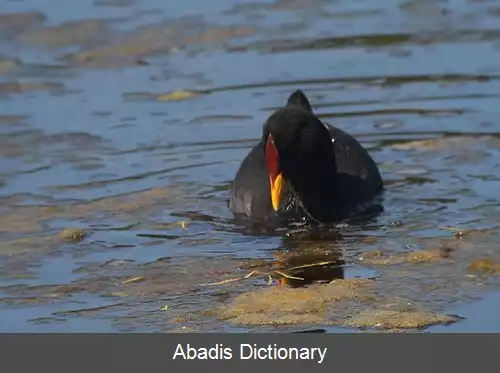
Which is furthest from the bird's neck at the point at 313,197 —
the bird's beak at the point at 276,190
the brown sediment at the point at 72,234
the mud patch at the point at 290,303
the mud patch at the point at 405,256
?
the mud patch at the point at 290,303

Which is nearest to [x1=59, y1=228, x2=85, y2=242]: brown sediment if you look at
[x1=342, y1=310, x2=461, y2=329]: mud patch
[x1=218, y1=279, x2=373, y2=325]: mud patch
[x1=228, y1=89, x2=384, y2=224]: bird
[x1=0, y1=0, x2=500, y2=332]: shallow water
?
[x1=0, y1=0, x2=500, y2=332]: shallow water

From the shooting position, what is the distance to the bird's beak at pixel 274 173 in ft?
32.3

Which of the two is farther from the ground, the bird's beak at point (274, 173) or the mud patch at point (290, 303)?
the bird's beak at point (274, 173)

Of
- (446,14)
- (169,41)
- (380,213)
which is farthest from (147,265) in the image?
(446,14)

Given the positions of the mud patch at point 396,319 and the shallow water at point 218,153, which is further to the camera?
the shallow water at point 218,153

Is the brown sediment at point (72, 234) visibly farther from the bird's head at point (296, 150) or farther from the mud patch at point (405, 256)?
the mud patch at point (405, 256)

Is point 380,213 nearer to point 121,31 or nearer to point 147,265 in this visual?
point 147,265

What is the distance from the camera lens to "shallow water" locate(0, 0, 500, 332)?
27.7ft

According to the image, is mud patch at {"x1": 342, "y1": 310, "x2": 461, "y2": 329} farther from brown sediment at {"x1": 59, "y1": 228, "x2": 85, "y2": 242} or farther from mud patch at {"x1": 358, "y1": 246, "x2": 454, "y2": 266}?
brown sediment at {"x1": 59, "y1": 228, "x2": 85, "y2": 242}

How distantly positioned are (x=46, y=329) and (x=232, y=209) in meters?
2.68

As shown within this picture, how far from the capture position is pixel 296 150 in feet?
32.9

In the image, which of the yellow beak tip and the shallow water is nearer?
the shallow water

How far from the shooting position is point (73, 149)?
11797mm
